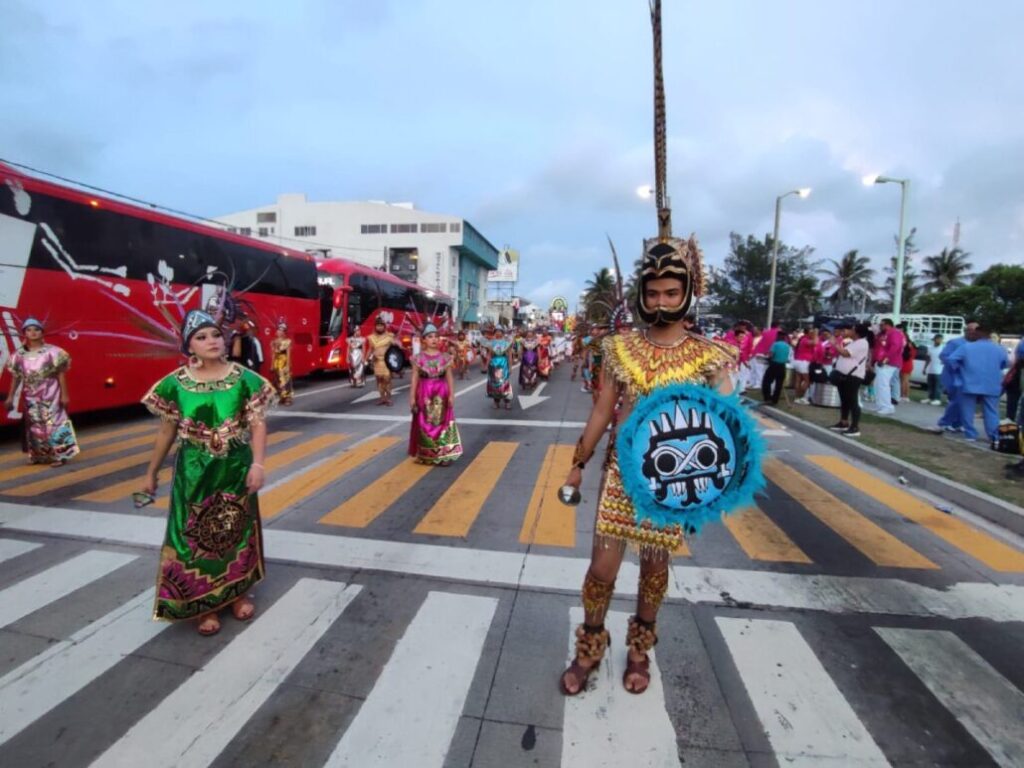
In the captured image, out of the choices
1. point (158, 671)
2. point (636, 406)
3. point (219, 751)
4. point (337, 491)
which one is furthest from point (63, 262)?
point (636, 406)

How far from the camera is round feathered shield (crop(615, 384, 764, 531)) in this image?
224 cm

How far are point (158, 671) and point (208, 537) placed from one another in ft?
2.18

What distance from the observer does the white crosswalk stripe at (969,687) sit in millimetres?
2295

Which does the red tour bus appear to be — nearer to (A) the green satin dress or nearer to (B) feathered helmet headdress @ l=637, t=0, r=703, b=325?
(A) the green satin dress

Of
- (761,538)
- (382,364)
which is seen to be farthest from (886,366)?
(382,364)

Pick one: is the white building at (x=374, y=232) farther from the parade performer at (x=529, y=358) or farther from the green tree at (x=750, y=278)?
the parade performer at (x=529, y=358)

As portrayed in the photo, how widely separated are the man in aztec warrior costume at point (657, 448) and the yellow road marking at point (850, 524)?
2724 millimetres

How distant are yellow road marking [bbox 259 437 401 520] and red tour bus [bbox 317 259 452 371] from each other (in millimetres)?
7732

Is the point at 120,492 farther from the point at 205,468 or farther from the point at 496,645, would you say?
the point at 496,645

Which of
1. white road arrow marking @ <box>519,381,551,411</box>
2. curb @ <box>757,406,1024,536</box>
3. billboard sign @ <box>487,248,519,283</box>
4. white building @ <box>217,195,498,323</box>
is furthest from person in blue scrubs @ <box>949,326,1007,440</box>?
billboard sign @ <box>487,248,519,283</box>

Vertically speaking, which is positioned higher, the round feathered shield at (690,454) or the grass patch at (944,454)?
the round feathered shield at (690,454)

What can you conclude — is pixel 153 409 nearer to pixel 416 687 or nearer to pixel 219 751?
pixel 219 751

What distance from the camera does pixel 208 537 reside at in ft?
9.80

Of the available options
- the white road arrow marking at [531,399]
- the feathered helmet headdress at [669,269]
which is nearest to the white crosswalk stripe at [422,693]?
the feathered helmet headdress at [669,269]
